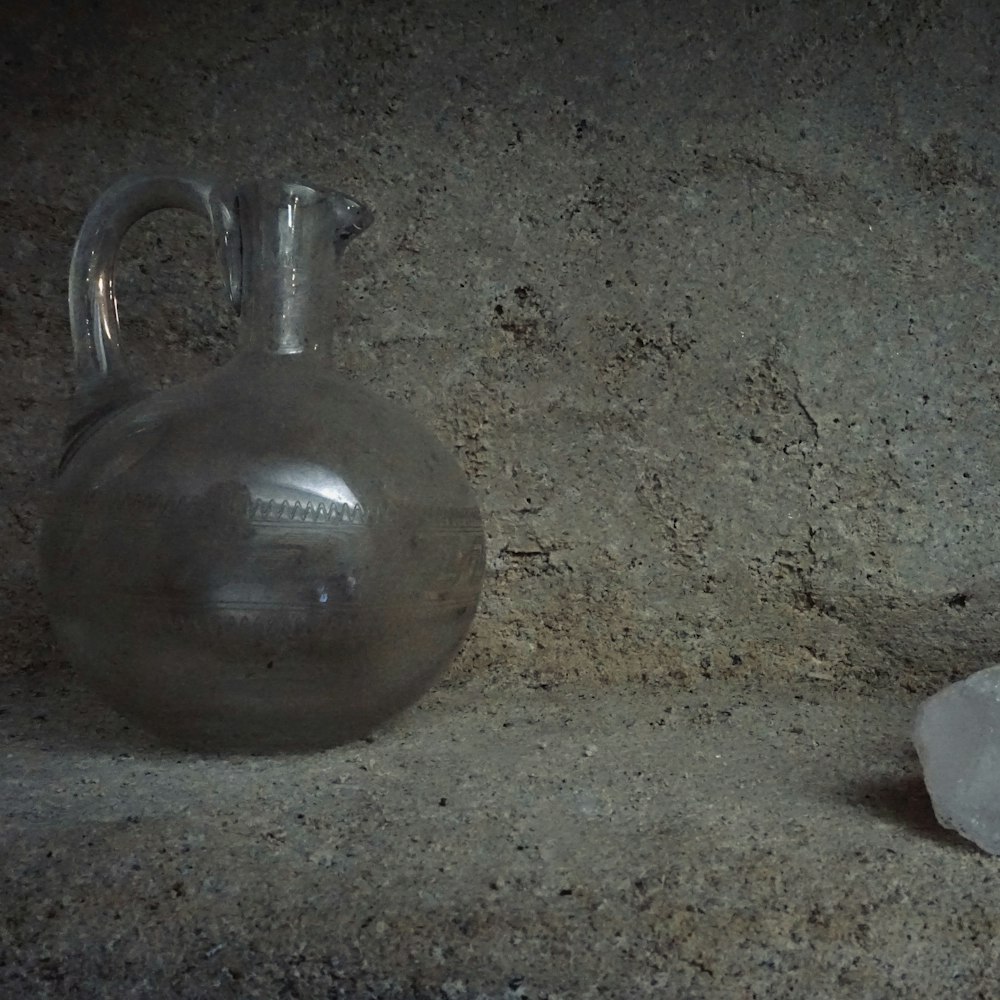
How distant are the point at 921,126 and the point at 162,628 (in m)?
0.82

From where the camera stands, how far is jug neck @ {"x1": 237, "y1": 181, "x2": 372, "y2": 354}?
787 millimetres

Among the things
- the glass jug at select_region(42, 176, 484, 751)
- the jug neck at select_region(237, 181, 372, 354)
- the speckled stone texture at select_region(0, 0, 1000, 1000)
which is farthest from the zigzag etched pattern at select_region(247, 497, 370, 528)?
the speckled stone texture at select_region(0, 0, 1000, 1000)

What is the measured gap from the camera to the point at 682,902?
543mm

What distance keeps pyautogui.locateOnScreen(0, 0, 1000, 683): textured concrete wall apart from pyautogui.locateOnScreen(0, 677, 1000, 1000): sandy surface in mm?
228

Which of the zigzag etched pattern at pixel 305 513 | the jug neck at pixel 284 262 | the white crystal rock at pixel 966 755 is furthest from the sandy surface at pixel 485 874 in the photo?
the jug neck at pixel 284 262

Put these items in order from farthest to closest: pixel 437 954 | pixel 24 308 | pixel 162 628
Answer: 1. pixel 24 308
2. pixel 162 628
3. pixel 437 954

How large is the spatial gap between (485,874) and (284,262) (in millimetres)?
466

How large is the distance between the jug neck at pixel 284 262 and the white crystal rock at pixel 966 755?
51cm

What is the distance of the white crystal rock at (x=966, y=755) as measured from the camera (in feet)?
2.00

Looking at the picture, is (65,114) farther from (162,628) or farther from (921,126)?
(921,126)

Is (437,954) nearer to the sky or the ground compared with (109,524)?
nearer to the ground

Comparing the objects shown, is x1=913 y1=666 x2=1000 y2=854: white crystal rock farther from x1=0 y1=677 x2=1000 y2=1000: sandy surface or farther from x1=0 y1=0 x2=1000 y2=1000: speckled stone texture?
x1=0 y1=0 x2=1000 y2=1000: speckled stone texture

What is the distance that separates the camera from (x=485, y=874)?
1.85 feet

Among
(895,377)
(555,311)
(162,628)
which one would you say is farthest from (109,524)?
(895,377)
